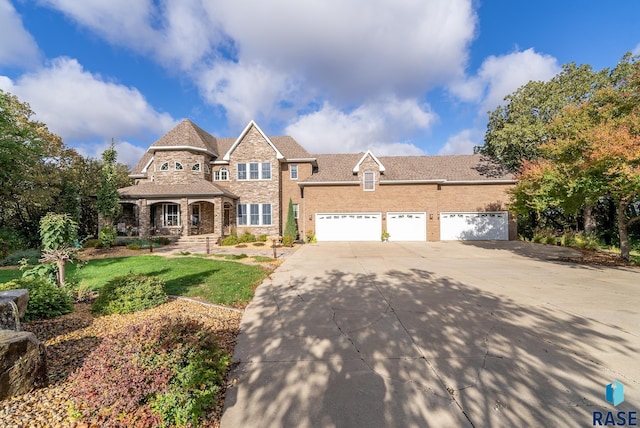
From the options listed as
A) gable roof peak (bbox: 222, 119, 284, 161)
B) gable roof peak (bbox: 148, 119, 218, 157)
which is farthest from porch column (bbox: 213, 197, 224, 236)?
gable roof peak (bbox: 148, 119, 218, 157)

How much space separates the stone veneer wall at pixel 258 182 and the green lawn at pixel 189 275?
34.4ft

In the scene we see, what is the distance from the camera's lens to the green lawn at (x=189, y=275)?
269 inches

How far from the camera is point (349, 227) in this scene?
2152cm

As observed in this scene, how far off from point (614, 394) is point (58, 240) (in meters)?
10.5

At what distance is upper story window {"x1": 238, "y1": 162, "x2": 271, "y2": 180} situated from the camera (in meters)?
22.3

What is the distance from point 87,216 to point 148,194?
779cm

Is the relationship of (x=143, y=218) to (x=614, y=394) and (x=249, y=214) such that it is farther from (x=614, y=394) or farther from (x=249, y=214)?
(x=614, y=394)

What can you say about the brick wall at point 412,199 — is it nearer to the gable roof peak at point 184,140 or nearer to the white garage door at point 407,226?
the white garage door at point 407,226

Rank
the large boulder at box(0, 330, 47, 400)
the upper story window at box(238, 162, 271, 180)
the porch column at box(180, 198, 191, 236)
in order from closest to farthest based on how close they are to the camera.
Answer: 1. the large boulder at box(0, 330, 47, 400)
2. the porch column at box(180, 198, 191, 236)
3. the upper story window at box(238, 162, 271, 180)

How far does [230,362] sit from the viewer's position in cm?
368

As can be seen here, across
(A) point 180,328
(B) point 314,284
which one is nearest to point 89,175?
(B) point 314,284

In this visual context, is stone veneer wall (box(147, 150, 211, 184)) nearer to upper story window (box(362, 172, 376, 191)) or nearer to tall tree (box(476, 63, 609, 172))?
upper story window (box(362, 172, 376, 191))

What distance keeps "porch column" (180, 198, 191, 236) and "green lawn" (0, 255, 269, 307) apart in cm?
700

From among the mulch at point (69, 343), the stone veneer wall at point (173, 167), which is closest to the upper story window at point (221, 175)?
the stone veneer wall at point (173, 167)
